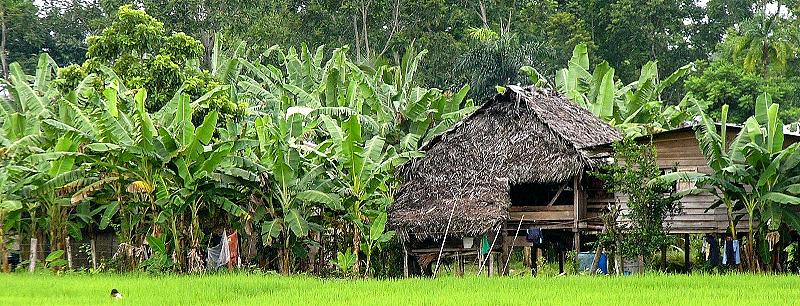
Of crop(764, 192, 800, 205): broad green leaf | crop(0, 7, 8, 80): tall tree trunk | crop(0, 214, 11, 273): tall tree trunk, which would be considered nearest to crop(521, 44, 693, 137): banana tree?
crop(764, 192, 800, 205): broad green leaf

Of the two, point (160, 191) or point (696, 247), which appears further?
point (696, 247)

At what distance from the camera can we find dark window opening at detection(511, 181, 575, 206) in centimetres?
2078

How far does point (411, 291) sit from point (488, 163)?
6.10m

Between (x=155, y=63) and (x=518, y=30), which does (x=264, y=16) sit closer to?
(x=518, y=30)

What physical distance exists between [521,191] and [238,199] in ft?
17.8

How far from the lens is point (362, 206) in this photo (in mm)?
18797

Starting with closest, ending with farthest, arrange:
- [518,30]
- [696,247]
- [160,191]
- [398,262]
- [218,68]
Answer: [160,191]
[398,262]
[696,247]
[218,68]
[518,30]

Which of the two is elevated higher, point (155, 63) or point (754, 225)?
point (155, 63)

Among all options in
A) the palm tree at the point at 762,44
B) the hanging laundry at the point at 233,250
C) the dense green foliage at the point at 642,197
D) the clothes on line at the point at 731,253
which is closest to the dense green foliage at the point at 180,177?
the hanging laundry at the point at 233,250

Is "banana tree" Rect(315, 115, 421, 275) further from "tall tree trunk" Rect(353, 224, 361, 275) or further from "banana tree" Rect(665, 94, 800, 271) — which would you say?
"banana tree" Rect(665, 94, 800, 271)

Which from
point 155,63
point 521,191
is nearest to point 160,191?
point 155,63

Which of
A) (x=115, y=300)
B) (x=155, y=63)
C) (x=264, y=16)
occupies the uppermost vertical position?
(x=264, y=16)

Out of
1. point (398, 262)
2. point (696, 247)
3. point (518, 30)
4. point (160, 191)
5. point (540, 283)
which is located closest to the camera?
point (540, 283)

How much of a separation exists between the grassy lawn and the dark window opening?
5.25 m
